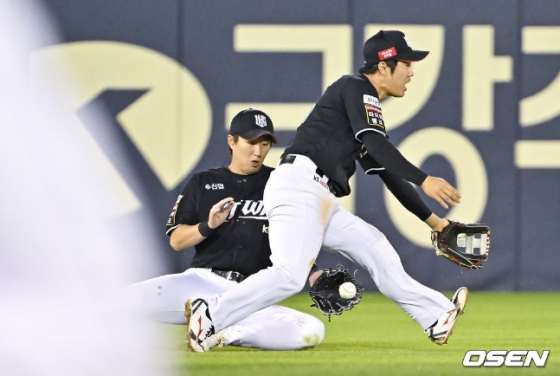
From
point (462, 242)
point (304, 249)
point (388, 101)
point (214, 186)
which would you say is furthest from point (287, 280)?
point (388, 101)

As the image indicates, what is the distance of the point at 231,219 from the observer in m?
5.58

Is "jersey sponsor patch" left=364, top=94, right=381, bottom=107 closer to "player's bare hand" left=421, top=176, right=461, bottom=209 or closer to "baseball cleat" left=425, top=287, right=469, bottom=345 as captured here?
"player's bare hand" left=421, top=176, right=461, bottom=209

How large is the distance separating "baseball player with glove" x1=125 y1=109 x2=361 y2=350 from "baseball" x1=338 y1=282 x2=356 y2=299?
0.11ft

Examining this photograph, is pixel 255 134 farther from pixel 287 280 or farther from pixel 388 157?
pixel 287 280

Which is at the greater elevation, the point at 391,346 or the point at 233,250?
the point at 233,250

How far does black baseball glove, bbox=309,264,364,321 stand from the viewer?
17.8ft

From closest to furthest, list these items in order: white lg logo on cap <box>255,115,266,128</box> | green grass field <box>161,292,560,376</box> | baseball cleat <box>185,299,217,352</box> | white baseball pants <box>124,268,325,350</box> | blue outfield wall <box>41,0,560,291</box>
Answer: green grass field <box>161,292,560,376</box> → baseball cleat <box>185,299,217,352</box> → white baseball pants <box>124,268,325,350</box> → white lg logo on cap <box>255,115,266,128</box> → blue outfield wall <box>41,0,560,291</box>

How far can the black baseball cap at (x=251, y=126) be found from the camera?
18.0 ft

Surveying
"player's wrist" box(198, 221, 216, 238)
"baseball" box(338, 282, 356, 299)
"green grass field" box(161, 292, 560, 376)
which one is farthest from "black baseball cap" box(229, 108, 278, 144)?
"green grass field" box(161, 292, 560, 376)

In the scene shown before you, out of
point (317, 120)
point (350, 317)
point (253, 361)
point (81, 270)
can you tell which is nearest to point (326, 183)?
point (317, 120)

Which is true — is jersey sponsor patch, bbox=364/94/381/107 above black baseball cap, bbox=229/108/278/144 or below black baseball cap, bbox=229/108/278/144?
above

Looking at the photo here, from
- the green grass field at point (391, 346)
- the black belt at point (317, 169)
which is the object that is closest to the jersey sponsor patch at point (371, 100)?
the black belt at point (317, 169)

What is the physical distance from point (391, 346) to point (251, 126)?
1.36m

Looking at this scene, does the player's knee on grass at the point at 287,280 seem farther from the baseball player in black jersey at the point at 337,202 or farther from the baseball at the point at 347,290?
the baseball at the point at 347,290
